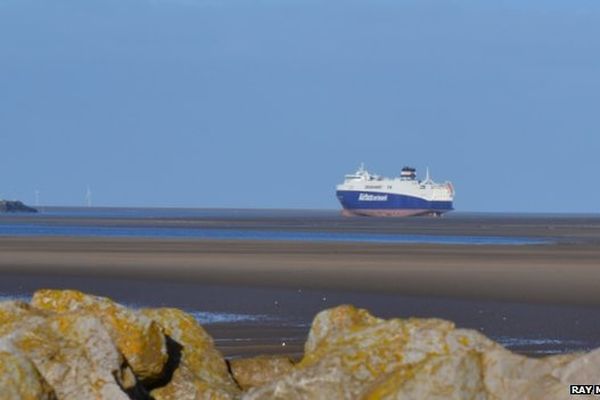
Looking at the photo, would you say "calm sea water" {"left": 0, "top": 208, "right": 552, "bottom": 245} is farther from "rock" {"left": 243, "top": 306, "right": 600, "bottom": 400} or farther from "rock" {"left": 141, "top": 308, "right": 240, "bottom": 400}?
"rock" {"left": 243, "top": 306, "right": 600, "bottom": 400}

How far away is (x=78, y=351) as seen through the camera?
9.70 meters

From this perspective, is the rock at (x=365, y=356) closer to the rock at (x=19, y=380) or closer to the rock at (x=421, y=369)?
the rock at (x=421, y=369)

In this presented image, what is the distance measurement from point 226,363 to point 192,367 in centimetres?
79

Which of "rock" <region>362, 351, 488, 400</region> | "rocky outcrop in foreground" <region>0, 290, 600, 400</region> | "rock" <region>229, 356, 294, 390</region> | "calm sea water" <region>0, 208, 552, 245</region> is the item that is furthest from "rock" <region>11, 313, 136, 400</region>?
"calm sea water" <region>0, 208, 552, 245</region>

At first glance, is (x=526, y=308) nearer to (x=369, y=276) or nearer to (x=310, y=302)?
(x=310, y=302)

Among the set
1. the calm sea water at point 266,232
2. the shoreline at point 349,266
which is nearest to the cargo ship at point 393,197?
the calm sea water at point 266,232

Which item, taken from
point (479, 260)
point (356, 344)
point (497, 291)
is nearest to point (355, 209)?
point (479, 260)

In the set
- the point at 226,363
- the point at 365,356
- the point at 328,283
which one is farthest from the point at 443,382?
the point at 328,283

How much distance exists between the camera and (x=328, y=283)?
3316 centimetres

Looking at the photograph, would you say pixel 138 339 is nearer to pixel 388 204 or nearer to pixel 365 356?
pixel 365 356

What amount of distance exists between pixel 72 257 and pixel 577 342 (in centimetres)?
2697

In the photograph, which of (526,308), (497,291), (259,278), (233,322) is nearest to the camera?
(233,322)

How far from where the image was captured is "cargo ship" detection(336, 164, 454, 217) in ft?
578

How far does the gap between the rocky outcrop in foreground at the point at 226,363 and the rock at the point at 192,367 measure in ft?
0.03
